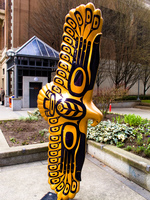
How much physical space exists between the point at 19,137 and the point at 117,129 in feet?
10.4

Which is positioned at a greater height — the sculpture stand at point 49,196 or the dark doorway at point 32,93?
the dark doorway at point 32,93

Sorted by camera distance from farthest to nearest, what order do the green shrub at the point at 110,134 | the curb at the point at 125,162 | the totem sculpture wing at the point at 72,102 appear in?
the green shrub at the point at 110,134
the curb at the point at 125,162
the totem sculpture wing at the point at 72,102

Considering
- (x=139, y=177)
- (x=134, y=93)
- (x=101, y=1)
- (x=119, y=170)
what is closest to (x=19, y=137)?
(x=119, y=170)

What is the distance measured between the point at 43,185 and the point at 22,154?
4.11ft

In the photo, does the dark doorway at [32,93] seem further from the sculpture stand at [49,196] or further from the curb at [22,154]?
the sculpture stand at [49,196]

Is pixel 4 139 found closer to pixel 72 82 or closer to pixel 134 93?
pixel 72 82

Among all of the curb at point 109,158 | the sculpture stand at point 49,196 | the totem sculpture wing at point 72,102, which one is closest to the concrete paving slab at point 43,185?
the sculpture stand at point 49,196

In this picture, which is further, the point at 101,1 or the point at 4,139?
the point at 101,1

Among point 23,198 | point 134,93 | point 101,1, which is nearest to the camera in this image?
point 23,198

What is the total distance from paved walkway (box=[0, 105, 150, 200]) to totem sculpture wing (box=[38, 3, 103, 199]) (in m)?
0.79

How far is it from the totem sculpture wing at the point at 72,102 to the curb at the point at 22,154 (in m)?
2.00

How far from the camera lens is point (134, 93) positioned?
27641 mm

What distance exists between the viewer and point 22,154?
4434 millimetres

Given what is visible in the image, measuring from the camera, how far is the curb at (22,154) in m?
4.25
